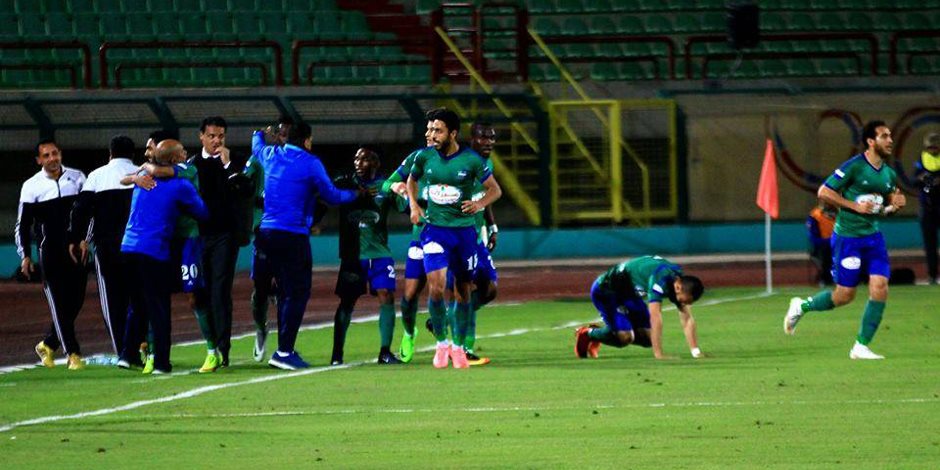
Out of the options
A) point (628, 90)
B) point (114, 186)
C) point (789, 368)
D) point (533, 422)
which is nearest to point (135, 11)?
point (628, 90)

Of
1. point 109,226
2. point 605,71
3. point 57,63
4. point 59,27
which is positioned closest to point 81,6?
point 59,27

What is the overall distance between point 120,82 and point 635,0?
10732 mm

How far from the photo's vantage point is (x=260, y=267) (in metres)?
16.8

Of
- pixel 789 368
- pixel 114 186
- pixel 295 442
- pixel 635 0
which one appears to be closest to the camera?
pixel 295 442

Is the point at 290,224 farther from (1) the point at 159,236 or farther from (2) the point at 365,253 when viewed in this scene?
(1) the point at 159,236

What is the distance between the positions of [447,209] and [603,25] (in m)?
22.8

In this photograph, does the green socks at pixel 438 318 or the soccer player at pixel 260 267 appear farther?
the soccer player at pixel 260 267

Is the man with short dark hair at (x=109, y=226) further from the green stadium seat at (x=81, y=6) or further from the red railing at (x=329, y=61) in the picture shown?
the green stadium seat at (x=81, y=6)

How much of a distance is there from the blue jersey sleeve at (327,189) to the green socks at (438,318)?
3.62 ft

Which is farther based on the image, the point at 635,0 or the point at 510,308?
the point at 635,0

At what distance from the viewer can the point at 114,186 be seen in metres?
16.8

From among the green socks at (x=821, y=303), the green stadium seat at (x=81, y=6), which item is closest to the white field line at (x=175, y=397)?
the green socks at (x=821, y=303)

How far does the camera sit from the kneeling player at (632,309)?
52.9 ft

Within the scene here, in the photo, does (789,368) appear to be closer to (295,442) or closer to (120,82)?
(295,442)
